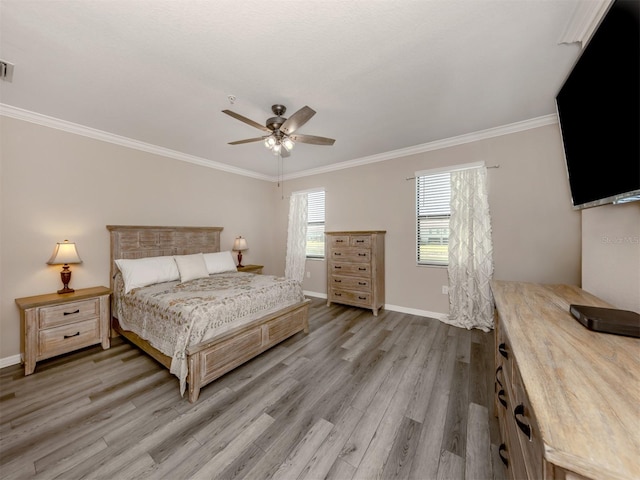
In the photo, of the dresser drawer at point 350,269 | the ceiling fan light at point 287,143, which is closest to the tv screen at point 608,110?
the ceiling fan light at point 287,143

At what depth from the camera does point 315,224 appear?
5.06 m

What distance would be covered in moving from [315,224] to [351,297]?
1.78 m

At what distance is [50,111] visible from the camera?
2.60 meters

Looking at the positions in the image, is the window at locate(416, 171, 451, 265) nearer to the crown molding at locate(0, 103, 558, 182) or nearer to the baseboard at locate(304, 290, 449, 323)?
the crown molding at locate(0, 103, 558, 182)

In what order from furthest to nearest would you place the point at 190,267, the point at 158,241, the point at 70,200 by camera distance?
the point at 158,241, the point at 190,267, the point at 70,200

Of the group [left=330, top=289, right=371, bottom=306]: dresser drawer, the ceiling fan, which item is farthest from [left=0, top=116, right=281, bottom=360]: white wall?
[left=330, top=289, right=371, bottom=306]: dresser drawer

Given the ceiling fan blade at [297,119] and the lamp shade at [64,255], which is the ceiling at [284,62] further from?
the lamp shade at [64,255]

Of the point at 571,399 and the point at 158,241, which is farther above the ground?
the point at 158,241

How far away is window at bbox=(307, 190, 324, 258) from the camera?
16.3 ft

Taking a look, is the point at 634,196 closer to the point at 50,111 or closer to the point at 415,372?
the point at 415,372

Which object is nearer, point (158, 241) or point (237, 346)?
point (237, 346)

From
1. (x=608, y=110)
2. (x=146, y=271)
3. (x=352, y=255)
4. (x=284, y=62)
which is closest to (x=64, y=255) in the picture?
(x=146, y=271)

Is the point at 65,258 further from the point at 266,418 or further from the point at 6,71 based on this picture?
the point at 266,418

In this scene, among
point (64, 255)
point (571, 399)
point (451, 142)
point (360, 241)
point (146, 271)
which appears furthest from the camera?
point (360, 241)
